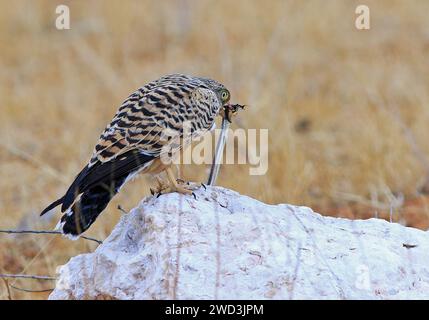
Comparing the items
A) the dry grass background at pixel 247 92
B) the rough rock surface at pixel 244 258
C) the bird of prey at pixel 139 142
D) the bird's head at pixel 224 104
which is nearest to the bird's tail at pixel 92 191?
the bird of prey at pixel 139 142

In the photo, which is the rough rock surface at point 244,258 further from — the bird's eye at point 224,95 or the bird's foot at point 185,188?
the bird's eye at point 224,95

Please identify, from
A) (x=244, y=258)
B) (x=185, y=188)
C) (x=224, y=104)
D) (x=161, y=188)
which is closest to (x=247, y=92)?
(x=224, y=104)

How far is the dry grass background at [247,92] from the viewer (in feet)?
19.8

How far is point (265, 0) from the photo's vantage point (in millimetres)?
10945

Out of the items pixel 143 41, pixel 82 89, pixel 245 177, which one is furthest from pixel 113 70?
pixel 245 177

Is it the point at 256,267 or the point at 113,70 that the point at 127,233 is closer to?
the point at 256,267

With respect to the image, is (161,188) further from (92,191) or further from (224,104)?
(224,104)

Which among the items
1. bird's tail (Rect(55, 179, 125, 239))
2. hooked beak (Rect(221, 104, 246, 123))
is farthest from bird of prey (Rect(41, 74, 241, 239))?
hooked beak (Rect(221, 104, 246, 123))

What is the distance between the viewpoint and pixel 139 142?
357cm

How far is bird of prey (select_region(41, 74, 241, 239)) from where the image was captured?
331 centimetres

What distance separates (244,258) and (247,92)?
499cm

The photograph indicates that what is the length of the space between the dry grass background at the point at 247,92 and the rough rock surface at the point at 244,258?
4.13ft
